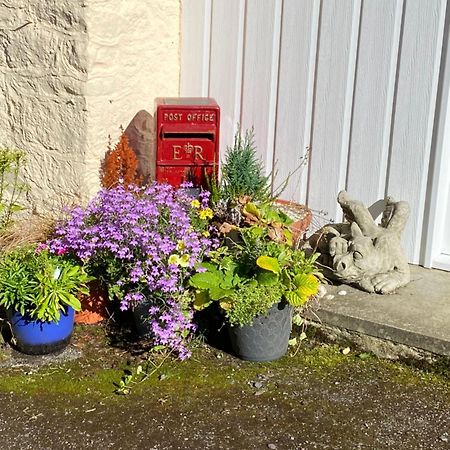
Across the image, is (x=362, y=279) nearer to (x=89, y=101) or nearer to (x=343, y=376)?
(x=343, y=376)

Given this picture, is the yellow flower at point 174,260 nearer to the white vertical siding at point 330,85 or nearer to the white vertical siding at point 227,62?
the white vertical siding at point 330,85

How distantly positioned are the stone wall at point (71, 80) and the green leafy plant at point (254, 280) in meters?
1.38

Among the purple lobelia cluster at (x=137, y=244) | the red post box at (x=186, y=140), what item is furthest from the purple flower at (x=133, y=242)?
the red post box at (x=186, y=140)

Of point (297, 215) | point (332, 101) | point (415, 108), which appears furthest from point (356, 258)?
point (332, 101)

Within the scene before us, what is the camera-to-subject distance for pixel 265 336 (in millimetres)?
4273

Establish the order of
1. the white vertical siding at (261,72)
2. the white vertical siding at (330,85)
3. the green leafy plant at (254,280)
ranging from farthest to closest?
the white vertical siding at (261,72) < the white vertical siding at (330,85) < the green leafy plant at (254,280)

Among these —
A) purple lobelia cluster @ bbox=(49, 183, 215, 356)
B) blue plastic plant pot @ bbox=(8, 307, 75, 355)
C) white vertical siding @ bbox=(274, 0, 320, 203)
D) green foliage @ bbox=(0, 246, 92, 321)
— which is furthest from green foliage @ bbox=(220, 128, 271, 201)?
blue plastic plant pot @ bbox=(8, 307, 75, 355)

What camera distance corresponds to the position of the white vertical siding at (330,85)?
4.89 metres

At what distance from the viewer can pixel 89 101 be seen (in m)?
5.10

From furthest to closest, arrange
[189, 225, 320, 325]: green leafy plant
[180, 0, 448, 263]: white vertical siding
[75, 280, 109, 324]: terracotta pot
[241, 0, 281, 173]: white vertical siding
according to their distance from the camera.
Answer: [241, 0, 281, 173]: white vertical siding, [180, 0, 448, 263]: white vertical siding, [75, 280, 109, 324]: terracotta pot, [189, 225, 320, 325]: green leafy plant

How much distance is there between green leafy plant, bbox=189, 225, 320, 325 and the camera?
4129 mm

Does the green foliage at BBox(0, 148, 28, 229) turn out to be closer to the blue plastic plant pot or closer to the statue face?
the blue plastic plant pot

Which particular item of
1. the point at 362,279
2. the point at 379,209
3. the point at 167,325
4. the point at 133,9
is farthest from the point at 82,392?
the point at 133,9

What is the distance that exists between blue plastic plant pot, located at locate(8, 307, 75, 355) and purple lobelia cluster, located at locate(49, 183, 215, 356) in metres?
0.33
